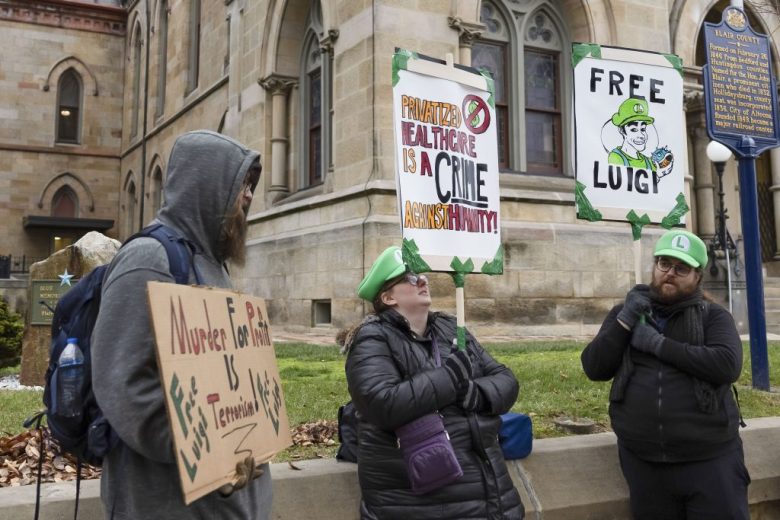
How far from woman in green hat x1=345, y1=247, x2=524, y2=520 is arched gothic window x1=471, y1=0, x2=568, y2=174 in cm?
958

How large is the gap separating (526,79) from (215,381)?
38.8ft

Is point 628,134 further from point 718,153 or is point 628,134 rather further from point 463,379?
point 718,153

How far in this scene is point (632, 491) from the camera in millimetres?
3449

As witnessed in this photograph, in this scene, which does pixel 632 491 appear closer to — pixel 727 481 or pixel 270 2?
pixel 727 481

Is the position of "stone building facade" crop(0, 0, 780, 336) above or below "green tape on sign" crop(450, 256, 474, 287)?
above

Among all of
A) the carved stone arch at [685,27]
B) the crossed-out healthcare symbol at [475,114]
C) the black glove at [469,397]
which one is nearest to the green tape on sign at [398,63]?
the crossed-out healthcare symbol at [475,114]

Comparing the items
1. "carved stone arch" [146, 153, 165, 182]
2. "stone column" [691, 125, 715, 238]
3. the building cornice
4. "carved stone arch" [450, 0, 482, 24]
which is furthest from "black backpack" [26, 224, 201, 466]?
the building cornice

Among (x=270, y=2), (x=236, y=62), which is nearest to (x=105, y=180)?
(x=236, y=62)

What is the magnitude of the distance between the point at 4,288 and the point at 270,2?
12.7m

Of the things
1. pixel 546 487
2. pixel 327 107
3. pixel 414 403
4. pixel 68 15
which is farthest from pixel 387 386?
pixel 68 15

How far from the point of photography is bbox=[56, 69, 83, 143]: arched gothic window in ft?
94.9

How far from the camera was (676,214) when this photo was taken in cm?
472

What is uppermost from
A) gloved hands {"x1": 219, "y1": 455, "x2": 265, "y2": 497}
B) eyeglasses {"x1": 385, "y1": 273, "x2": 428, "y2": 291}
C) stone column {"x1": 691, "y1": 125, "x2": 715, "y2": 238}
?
stone column {"x1": 691, "y1": 125, "x2": 715, "y2": 238}

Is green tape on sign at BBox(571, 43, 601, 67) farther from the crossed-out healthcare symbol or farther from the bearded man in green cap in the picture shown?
the bearded man in green cap
